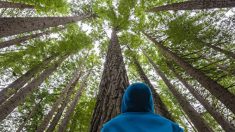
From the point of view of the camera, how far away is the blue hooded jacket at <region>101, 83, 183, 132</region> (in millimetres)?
1634

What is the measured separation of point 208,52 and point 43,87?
11806 millimetres

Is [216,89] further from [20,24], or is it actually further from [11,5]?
[11,5]

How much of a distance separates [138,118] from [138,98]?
7.3 inches

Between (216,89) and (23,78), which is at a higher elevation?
(23,78)

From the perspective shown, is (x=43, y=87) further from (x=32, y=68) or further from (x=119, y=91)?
(x=119, y=91)

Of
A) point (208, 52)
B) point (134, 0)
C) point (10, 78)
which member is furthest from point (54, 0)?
point (208, 52)

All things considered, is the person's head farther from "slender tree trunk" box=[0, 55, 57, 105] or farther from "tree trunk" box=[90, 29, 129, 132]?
"slender tree trunk" box=[0, 55, 57, 105]

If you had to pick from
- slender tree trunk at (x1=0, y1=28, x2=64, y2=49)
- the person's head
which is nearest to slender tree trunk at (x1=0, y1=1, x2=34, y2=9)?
slender tree trunk at (x1=0, y1=28, x2=64, y2=49)

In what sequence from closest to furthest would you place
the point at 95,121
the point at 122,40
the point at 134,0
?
the point at 95,121 → the point at 134,0 → the point at 122,40

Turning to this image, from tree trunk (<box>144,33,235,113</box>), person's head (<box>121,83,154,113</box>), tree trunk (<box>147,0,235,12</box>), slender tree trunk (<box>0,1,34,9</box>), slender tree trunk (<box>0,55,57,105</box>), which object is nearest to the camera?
person's head (<box>121,83,154,113</box>)

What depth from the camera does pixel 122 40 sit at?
15.5 metres

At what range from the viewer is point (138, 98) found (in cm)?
184

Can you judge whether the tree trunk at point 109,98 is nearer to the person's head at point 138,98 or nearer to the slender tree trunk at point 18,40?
the person's head at point 138,98

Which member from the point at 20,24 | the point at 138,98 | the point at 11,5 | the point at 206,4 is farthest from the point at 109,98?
the point at 11,5
